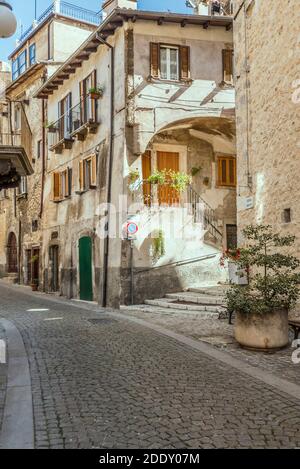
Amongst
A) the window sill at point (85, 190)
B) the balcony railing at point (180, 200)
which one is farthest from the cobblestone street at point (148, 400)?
the window sill at point (85, 190)

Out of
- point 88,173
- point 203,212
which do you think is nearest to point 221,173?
point 203,212

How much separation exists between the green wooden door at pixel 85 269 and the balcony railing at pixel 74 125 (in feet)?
13.0

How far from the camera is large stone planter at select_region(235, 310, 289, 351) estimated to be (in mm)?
7199

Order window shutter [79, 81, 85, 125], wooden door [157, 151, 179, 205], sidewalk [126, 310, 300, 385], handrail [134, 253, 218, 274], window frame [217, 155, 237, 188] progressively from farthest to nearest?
window shutter [79, 81, 85, 125]
window frame [217, 155, 237, 188]
wooden door [157, 151, 179, 205]
handrail [134, 253, 218, 274]
sidewalk [126, 310, 300, 385]

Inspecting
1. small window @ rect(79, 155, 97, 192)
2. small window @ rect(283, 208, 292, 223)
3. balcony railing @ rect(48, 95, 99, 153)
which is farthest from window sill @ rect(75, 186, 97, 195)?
small window @ rect(283, 208, 292, 223)

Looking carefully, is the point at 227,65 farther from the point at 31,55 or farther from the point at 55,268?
the point at 31,55

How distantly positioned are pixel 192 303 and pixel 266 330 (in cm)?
591

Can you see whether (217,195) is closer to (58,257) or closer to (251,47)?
(251,47)

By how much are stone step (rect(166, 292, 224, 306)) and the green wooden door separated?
140 inches

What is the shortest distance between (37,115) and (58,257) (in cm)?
766

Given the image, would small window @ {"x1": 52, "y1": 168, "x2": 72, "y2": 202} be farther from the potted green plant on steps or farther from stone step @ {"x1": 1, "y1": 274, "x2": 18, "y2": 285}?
the potted green plant on steps

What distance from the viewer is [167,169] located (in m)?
15.8

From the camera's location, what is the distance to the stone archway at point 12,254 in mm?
25812

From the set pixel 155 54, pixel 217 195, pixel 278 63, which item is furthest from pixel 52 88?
pixel 278 63
